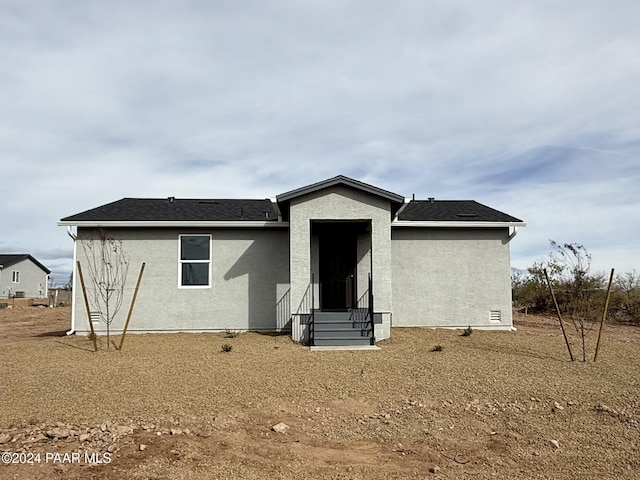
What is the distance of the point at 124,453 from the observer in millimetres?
4918

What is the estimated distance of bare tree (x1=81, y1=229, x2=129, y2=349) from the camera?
510 inches

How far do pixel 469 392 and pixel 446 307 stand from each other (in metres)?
6.89

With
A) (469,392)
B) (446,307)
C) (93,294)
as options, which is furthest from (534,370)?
(93,294)

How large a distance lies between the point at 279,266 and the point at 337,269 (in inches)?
64.0

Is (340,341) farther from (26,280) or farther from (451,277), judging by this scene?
(26,280)

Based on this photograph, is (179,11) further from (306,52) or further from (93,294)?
(93,294)

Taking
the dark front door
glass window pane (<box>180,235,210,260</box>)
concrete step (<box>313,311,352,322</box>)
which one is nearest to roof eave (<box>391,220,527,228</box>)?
the dark front door

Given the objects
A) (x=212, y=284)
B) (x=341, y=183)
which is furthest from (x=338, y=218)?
(x=212, y=284)

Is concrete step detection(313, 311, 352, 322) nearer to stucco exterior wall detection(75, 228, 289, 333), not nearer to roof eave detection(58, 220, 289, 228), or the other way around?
stucco exterior wall detection(75, 228, 289, 333)

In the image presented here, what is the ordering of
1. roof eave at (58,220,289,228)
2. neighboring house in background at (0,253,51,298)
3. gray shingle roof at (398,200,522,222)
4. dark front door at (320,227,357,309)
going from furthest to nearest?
neighboring house in background at (0,253,51,298)
gray shingle roof at (398,200,522,222)
dark front door at (320,227,357,309)
roof eave at (58,220,289,228)

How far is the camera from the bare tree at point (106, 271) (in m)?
12.9

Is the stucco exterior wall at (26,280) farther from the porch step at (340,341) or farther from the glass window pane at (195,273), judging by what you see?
the porch step at (340,341)

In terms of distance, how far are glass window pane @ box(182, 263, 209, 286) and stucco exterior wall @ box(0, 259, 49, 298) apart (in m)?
39.2

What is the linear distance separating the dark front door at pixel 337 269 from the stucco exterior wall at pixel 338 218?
1.75 meters
